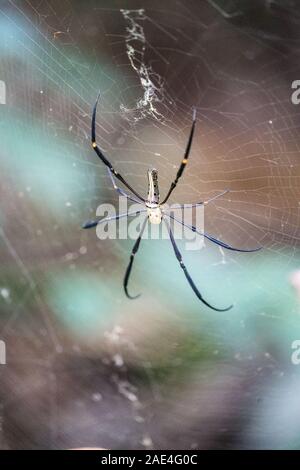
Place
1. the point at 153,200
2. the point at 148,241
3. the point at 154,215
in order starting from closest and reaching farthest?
the point at 153,200 < the point at 154,215 < the point at 148,241

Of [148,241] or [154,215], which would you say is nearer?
[154,215]

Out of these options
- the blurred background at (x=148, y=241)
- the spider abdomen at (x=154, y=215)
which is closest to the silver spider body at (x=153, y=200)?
the spider abdomen at (x=154, y=215)

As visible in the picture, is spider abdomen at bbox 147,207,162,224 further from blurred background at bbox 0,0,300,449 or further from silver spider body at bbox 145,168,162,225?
blurred background at bbox 0,0,300,449

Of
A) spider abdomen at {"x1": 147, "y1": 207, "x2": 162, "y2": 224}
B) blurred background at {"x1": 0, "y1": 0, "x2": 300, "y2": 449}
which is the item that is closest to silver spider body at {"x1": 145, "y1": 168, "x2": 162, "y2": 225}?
spider abdomen at {"x1": 147, "y1": 207, "x2": 162, "y2": 224}

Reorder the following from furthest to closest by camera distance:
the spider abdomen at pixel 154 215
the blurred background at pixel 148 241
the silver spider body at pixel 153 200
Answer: the blurred background at pixel 148 241
the spider abdomen at pixel 154 215
the silver spider body at pixel 153 200

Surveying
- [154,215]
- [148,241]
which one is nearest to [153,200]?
[154,215]

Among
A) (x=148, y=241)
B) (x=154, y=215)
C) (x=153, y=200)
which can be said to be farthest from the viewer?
(x=148, y=241)

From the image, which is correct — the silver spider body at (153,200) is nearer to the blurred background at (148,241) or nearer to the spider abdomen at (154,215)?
the spider abdomen at (154,215)

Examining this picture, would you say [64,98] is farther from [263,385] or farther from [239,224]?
[263,385]

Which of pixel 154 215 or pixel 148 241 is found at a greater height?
pixel 148 241

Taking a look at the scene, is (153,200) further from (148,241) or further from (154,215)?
(148,241)
